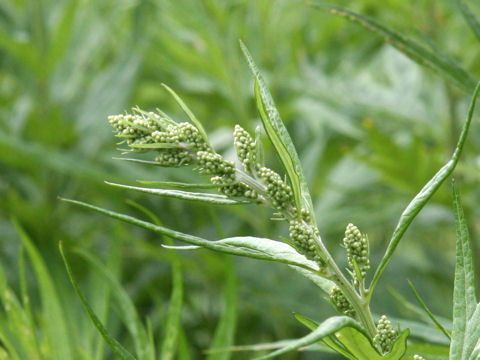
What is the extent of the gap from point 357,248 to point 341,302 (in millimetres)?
38

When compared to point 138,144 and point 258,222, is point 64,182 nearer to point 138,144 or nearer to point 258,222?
point 258,222

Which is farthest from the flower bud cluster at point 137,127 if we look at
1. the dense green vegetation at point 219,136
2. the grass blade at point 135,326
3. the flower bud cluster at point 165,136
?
the dense green vegetation at point 219,136

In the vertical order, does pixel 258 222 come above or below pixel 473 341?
above

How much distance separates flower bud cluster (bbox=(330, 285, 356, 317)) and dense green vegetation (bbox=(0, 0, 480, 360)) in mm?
645

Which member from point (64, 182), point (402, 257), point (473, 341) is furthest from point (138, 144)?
point (402, 257)

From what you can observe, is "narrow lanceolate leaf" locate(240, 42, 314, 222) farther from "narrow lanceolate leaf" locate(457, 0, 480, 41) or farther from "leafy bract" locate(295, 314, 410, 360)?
"narrow lanceolate leaf" locate(457, 0, 480, 41)

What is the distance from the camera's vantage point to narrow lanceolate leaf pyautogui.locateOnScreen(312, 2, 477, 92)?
62 centimetres

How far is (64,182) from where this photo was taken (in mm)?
1341

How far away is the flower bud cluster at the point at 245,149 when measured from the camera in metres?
0.42

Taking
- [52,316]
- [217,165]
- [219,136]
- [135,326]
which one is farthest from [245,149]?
[219,136]

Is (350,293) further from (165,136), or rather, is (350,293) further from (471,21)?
(471,21)

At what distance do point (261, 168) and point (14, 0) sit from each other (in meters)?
1.15

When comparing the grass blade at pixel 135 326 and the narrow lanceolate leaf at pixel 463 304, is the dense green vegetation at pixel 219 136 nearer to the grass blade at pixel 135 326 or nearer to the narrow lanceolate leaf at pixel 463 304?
the grass blade at pixel 135 326

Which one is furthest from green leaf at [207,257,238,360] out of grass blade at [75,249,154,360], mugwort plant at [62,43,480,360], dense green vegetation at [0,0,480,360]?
dense green vegetation at [0,0,480,360]
